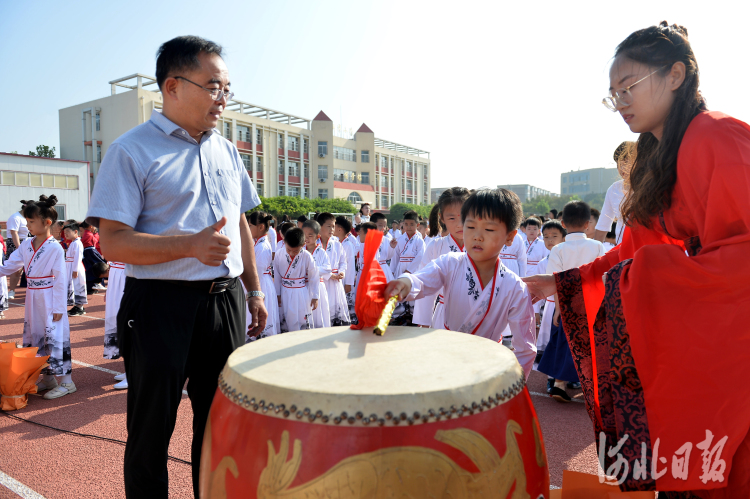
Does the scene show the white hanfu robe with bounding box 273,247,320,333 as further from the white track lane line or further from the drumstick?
the drumstick

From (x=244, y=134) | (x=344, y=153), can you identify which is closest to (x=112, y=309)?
(x=244, y=134)

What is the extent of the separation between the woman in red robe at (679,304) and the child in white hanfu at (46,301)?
435 cm

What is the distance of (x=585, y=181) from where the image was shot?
7956cm

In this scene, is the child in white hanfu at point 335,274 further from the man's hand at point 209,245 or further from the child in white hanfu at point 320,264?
the man's hand at point 209,245

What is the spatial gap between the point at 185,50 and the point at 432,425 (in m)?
1.47

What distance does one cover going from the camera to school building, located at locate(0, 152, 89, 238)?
22281mm

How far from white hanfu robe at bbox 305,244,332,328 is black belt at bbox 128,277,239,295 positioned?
4.06m

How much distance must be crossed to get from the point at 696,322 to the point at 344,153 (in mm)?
43874

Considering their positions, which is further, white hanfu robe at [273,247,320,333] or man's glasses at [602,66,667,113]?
white hanfu robe at [273,247,320,333]

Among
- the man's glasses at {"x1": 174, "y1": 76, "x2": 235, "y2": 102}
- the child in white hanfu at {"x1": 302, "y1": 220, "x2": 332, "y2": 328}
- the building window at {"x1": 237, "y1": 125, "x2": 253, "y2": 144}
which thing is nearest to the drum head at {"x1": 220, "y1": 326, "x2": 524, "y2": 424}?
the man's glasses at {"x1": 174, "y1": 76, "x2": 235, "y2": 102}

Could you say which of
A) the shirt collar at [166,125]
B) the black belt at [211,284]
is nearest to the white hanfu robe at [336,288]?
the black belt at [211,284]

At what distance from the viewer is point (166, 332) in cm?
151

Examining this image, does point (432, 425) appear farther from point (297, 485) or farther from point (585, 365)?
point (585, 365)

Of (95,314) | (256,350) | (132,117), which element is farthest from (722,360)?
(132,117)
